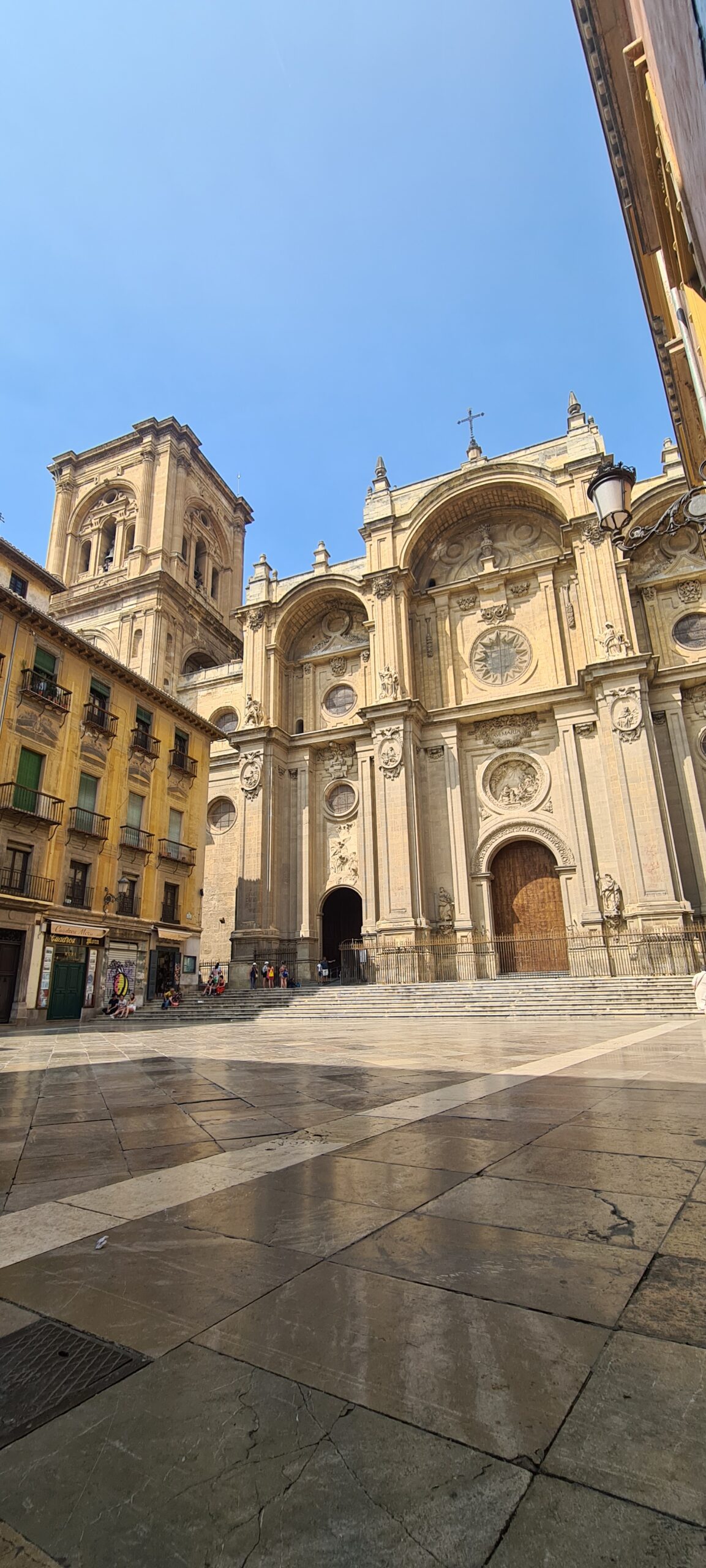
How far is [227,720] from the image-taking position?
111 ft

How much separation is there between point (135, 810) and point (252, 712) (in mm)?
7982

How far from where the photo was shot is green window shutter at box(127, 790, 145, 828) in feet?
80.0

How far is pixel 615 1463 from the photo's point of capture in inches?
49.8

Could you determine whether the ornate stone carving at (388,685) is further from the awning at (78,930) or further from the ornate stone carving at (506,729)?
the awning at (78,930)

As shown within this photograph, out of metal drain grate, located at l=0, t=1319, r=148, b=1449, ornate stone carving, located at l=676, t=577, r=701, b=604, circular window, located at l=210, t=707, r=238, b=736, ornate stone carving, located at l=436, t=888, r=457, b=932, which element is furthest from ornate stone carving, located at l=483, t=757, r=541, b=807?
metal drain grate, located at l=0, t=1319, r=148, b=1449

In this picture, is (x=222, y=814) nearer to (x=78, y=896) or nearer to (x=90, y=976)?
(x=78, y=896)

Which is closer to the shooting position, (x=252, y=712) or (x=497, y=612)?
(x=497, y=612)

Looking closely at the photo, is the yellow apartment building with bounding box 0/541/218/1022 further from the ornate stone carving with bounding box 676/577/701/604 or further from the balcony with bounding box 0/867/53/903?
the ornate stone carving with bounding box 676/577/701/604

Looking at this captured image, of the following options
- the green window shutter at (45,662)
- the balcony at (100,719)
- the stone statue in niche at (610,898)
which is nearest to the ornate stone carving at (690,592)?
the stone statue in niche at (610,898)

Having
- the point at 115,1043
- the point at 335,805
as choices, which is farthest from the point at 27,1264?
the point at 335,805

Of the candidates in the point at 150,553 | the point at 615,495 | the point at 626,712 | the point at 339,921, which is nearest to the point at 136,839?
the point at 339,921

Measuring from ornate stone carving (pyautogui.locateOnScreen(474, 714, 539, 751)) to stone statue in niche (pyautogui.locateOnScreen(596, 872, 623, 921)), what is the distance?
6.38 meters

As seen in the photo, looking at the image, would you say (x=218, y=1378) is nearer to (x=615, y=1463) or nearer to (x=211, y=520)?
(x=615, y=1463)

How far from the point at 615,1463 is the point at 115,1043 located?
1222 centimetres
